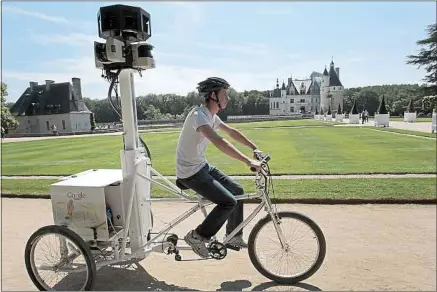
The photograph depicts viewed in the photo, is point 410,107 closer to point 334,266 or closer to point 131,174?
point 334,266

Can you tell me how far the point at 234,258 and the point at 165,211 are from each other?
261cm

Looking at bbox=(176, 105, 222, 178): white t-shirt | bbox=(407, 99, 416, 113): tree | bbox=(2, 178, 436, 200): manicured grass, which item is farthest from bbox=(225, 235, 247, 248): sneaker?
bbox=(407, 99, 416, 113): tree

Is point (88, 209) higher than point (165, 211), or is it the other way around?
point (88, 209)

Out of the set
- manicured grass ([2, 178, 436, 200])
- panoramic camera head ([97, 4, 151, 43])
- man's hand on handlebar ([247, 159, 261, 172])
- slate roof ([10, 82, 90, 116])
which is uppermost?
slate roof ([10, 82, 90, 116])

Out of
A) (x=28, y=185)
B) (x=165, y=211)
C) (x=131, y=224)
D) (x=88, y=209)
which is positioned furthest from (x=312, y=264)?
(x=28, y=185)

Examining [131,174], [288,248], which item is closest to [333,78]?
[288,248]

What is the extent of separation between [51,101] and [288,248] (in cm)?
3910

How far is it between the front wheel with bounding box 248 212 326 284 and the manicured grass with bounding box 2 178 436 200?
306cm

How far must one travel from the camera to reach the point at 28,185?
32.1ft

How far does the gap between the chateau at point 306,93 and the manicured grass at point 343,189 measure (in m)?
78.0

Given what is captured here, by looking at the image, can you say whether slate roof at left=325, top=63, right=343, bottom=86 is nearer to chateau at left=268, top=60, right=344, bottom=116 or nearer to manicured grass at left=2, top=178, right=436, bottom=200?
chateau at left=268, top=60, right=344, bottom=116

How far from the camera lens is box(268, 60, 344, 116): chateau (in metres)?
87.1

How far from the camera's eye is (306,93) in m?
99.1

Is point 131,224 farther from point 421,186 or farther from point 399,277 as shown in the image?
point 421,186
